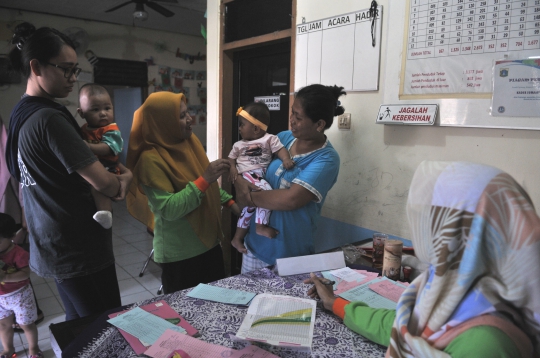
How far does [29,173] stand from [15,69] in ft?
1.50

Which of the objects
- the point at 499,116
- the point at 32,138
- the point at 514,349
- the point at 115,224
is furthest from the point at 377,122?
the point at 115,224

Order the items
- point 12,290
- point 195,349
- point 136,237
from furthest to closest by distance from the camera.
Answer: point 136,237, point 12,290, point 195,349

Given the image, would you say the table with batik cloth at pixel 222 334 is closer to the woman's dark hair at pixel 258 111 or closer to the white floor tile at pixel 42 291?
the woman's dark hair at pixel 258 111

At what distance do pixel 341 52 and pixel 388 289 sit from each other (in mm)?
1410

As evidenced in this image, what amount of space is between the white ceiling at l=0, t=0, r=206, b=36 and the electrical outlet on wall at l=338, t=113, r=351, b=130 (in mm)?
3779

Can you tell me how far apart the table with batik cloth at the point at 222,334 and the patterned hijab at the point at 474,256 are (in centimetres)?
27

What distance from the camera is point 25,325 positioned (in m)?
2.26

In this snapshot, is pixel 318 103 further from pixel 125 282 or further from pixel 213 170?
pixel 125 282

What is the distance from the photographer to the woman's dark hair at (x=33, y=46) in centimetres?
139

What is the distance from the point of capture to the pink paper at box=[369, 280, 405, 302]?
1398mm

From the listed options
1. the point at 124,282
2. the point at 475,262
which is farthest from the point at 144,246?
the point at 475,262

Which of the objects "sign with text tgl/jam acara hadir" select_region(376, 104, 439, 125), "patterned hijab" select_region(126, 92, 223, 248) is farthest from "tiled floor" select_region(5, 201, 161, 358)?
"sign with text tgl/jam acara hadir" select_region(376, 104, 439, 125)

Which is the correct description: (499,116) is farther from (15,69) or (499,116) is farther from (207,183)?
(15,69)

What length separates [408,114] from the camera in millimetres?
1859
